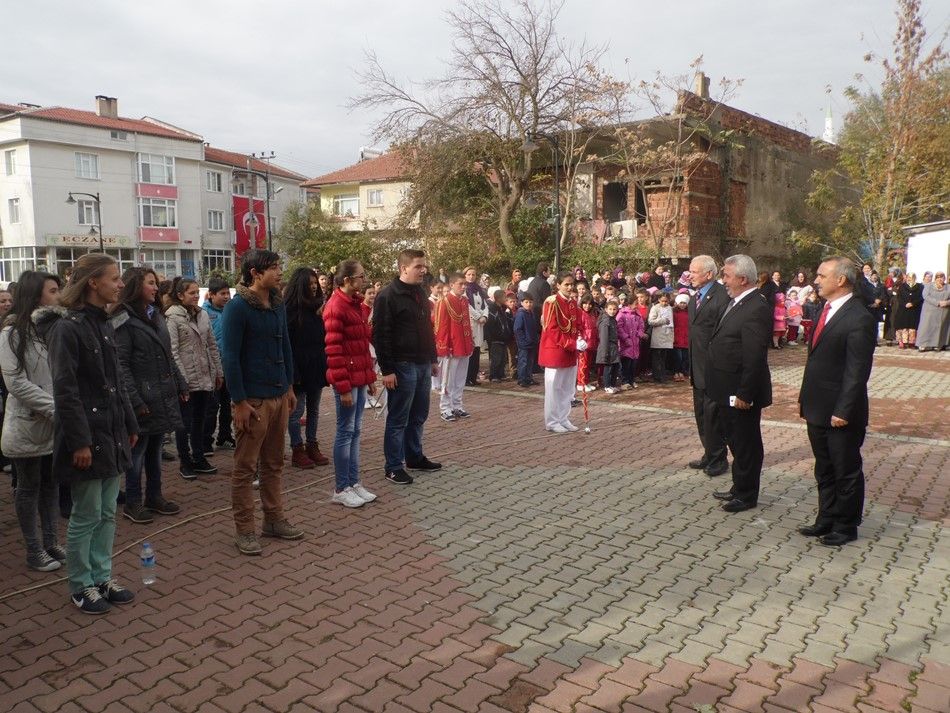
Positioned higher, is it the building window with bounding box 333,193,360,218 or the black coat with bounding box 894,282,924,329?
the building window with bounding box 333,193,360,218

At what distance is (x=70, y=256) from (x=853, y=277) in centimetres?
5660

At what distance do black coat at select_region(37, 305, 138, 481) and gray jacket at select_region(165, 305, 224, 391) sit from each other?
2.59m

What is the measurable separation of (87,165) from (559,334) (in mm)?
53350

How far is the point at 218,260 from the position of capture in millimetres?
60188

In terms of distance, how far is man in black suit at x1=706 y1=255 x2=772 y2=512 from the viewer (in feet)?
18.8

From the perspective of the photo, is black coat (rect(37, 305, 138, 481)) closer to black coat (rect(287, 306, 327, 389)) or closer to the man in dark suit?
black coat (rect(287, 306, 327, 389))

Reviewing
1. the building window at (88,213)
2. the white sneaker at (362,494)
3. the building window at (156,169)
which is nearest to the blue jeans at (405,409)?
the white sneaker at (362,494)

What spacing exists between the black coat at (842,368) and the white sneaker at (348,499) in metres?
3.52

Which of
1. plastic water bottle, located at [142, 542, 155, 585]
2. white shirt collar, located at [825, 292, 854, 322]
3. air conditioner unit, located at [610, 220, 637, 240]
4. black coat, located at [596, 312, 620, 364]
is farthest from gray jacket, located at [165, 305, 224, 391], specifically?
air conditioner unit, located at [610, 220, 637, 240]

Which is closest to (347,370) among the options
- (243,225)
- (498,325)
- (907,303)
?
(498,325)

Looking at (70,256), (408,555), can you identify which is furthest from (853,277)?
(70,256)

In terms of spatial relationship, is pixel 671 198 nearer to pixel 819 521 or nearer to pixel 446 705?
pixel 819 521

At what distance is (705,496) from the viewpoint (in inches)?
249

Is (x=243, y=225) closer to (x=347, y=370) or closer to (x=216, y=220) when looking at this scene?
(x=216, y=220)
